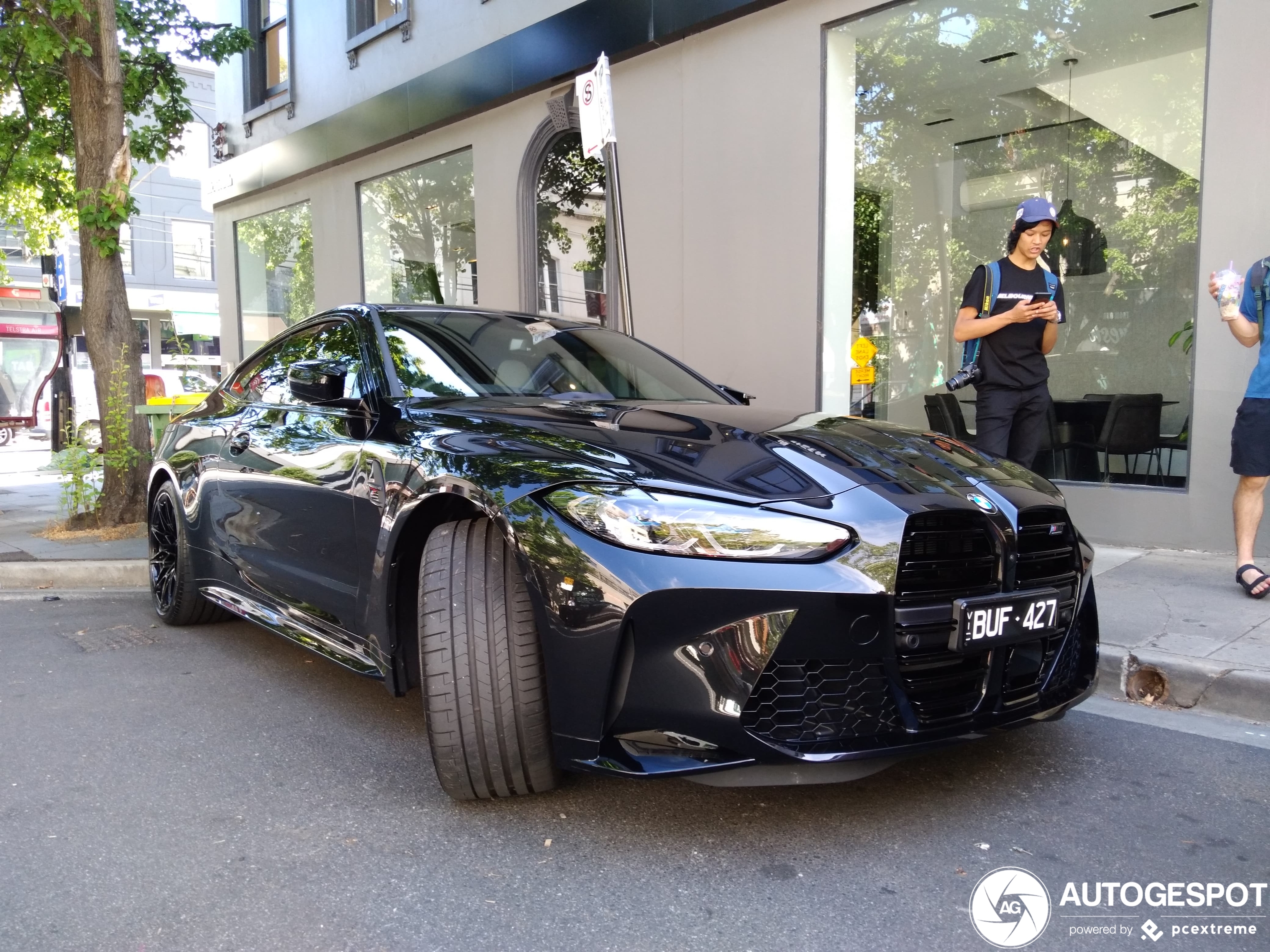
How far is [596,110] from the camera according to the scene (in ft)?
17.8

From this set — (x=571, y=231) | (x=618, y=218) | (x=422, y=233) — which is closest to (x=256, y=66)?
(x=422, y=233)

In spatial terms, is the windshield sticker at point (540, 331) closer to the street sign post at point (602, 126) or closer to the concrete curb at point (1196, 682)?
the street sign post at point (602, 126)

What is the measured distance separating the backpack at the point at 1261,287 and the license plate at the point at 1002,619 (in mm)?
2804

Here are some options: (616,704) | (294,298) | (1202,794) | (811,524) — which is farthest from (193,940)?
(294,298)

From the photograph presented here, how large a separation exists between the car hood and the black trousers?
1804mm

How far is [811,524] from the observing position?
2.25m

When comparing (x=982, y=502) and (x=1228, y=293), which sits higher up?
(x=1228, y=293)

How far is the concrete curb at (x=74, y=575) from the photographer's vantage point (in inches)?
242

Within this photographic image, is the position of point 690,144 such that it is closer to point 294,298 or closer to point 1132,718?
point 1132,718

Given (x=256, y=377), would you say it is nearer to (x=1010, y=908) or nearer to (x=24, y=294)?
(x=1010, y=908)

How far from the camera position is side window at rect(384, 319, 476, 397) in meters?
3.29

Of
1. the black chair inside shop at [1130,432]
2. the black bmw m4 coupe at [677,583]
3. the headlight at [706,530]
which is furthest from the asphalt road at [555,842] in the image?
the black chair inside shop at [1130,432]

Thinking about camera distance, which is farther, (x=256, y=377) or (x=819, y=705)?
(x=256, y=377)

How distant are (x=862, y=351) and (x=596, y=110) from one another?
126 inches
